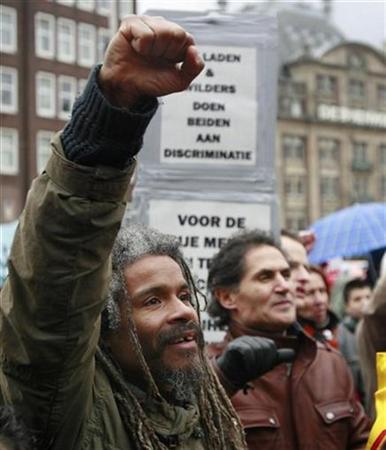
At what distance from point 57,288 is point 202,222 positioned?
2233 millimetres

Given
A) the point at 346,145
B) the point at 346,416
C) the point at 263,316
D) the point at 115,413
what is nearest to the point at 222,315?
the point at 263,316

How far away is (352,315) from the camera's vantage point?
651cm

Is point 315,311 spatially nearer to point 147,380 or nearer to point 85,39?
point 147,380

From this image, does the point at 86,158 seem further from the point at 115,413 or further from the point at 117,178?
the point at 115,413

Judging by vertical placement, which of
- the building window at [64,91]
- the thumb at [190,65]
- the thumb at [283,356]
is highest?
the building window at [64,91]

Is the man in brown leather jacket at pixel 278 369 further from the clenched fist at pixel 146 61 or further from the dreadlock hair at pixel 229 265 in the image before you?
the clenched fist at pixel 146 61

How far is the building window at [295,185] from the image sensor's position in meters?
54.1

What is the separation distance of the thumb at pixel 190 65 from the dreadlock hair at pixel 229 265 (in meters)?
1.94

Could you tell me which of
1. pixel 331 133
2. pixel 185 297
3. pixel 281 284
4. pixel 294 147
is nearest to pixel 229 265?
pixel 281 284

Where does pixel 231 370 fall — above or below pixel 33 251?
below

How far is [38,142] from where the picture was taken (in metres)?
31.0

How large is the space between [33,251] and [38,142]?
29947mm

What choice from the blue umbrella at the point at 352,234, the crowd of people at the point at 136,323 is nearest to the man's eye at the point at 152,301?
the crowd of people at the point at 136,323

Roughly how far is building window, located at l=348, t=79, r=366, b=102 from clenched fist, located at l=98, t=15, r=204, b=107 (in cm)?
5869
